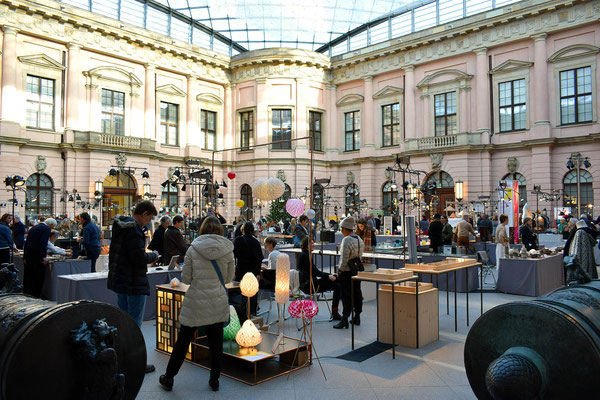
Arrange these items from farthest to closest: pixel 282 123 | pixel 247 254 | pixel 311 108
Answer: pixel 311 108, pixel 282 123, pixel 247 254

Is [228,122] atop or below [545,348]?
atop

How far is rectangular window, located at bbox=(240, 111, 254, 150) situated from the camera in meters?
29.8

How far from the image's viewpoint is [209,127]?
29922 millimetres

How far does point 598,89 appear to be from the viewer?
20.5 metres

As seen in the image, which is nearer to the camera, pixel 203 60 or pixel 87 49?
pixel 87 49

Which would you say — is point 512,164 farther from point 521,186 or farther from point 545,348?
point 545,348

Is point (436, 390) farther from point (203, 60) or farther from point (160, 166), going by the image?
point (203, 60)

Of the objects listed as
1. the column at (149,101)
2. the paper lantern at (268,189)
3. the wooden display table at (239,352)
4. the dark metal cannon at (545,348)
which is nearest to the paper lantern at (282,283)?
the wooden display table at (239,352)

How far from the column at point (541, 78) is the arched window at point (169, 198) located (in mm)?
20051

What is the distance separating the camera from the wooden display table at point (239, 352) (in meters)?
5.02

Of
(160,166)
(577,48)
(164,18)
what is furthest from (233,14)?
(577,48)

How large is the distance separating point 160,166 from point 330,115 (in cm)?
1133

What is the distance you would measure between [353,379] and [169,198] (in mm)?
24176

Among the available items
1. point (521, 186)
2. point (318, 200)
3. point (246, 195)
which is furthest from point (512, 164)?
point (246, 195)
